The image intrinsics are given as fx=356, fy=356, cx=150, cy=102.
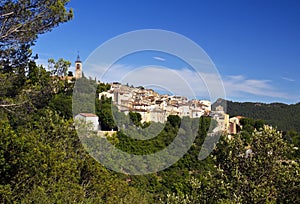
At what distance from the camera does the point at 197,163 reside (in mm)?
27922

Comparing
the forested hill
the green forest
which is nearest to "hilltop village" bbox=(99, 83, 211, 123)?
the green forest

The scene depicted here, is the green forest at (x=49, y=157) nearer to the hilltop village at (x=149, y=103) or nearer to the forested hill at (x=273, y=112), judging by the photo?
the hilltop village at (x=149, y=103)

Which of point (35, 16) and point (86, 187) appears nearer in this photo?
point (35, 16)

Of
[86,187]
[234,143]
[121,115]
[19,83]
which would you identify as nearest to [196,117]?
Answer: [121,115]

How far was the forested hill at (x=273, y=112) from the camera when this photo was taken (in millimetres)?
42150

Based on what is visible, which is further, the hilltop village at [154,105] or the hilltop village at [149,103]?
the hilltop village at [149,103]

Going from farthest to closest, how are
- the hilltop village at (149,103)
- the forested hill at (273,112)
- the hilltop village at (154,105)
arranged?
the forested hill at (273,112), the hilltop village at (149,103), the hilltop village at (154,105)

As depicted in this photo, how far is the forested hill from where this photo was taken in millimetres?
42150

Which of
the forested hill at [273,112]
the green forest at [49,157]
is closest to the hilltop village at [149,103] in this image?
the green forest at [49,157]

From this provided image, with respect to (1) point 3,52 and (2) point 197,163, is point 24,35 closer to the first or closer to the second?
(1) point 3,52

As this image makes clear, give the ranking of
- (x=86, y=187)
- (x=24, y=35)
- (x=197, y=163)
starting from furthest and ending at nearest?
(x=197, y=163) → (x=86, y=187) → (x=24, y=35)

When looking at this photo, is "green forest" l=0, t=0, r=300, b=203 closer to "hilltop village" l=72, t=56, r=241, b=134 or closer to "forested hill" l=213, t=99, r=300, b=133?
"hilltop village" l=72, t=56, r=241, b=134

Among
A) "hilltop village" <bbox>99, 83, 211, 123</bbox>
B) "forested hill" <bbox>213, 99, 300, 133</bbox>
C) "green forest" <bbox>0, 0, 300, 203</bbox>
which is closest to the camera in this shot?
"green forest" <bbox>0, 0, 300, 203</bbox>

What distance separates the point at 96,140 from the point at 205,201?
8676mm
